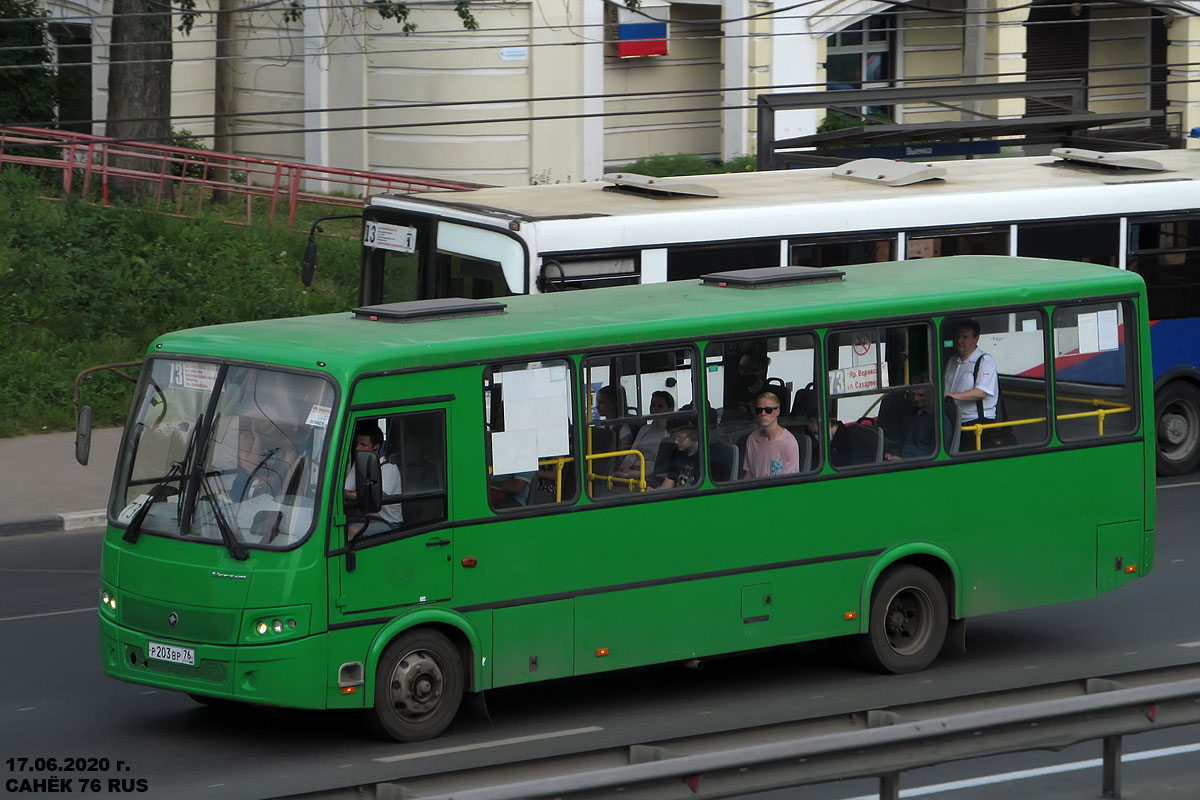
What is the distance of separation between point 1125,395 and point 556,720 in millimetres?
4618

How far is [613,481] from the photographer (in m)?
10.7

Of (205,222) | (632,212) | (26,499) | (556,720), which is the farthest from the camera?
(205,222)

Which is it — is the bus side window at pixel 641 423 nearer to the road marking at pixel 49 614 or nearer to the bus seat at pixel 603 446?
the bus seat at pixel 603 446

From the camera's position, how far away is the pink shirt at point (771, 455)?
1117cm

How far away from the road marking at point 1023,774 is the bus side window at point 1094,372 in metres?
2.60

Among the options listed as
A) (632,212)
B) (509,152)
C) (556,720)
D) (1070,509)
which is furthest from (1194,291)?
(509,152)

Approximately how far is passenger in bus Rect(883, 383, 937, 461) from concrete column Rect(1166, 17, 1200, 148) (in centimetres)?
2860

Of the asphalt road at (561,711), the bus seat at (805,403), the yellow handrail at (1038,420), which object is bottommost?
the asphalt road at (561,711)

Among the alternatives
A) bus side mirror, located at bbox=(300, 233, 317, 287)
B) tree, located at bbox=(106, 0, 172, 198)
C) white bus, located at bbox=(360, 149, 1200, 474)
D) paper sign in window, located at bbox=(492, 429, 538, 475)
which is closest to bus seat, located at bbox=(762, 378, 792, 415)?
paper sign in window, located at bbox=(492, 429, 538, 475)

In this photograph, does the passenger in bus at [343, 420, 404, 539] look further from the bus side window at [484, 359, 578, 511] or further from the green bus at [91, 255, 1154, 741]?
the bus side window at [484, 359, 578, 511]

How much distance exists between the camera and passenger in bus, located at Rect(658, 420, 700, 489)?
10.9 meters

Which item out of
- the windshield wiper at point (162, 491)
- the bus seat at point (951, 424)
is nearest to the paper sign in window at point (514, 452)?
the windshield wiper at point (162, 491)

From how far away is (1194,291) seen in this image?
1942 centimetres

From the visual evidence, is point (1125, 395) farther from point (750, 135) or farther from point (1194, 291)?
point (750, 135)
